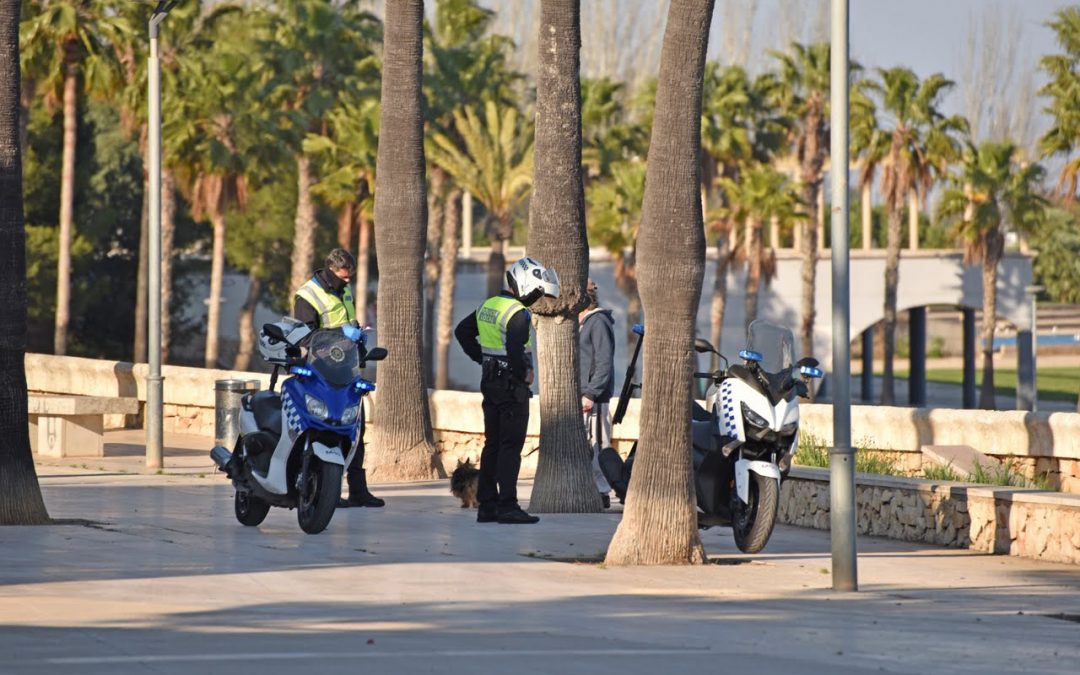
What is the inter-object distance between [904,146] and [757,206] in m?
5.42

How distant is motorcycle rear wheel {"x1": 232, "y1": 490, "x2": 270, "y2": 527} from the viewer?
1266 cm

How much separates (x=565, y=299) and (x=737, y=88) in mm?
48312

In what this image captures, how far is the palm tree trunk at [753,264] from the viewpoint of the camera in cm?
6162

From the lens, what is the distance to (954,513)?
13109mm

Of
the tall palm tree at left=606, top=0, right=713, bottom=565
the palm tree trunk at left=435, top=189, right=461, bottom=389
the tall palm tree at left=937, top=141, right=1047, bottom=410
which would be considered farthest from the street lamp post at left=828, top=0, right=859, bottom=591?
the tall palm tree at left=937, top=141, right=1047, bottom=410

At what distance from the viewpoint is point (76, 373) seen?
24.9 metres

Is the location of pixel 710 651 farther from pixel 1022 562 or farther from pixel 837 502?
pixel 1022 562

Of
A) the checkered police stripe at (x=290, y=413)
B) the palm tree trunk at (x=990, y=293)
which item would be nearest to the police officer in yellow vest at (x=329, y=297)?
the checkered police stripe at (x=290, y=413)

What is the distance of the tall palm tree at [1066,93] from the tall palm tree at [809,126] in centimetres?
1216

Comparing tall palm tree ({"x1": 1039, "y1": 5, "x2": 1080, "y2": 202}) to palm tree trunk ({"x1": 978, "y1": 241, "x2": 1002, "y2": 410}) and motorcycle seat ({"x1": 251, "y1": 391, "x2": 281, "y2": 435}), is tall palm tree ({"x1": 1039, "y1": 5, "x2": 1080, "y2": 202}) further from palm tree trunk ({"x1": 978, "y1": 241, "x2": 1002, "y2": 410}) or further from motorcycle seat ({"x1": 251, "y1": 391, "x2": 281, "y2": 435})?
motorcycle seat ({"x1": 251, "y1": 391, "x2": 281, "y2": 435})

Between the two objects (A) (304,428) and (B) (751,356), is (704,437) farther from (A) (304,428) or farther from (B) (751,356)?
(A) (304,428)

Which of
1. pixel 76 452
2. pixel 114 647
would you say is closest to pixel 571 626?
pixel 114 647

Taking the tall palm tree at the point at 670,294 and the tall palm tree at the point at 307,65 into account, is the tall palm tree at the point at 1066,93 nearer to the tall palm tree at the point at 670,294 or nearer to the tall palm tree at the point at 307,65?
the tall palm tree at the point at 307,65

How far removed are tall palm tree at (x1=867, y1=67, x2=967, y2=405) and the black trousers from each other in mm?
47191
